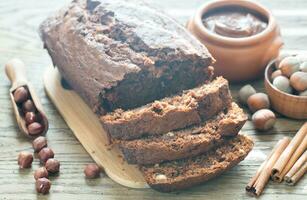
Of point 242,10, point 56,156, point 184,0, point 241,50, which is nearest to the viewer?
point 56,156

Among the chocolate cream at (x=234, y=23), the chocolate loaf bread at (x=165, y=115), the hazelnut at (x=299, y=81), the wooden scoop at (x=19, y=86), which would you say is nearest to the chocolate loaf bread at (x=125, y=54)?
the chocolate loaf bread at (x=165, y=115)

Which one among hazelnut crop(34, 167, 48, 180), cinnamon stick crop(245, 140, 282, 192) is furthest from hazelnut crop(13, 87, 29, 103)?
cinnamon stick crop(245, 140, 282, 192)

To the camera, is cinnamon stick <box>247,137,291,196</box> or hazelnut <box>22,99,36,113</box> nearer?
cinnamon stick <box>247,137,291,196</box>

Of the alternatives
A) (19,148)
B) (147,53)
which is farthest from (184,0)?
(19,148)

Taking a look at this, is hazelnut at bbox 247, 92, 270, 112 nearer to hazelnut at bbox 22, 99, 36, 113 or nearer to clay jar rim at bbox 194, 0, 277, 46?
clay jar rim at bbox 194, 0, 277, 46

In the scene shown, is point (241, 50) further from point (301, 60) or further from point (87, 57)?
point (87, 57)

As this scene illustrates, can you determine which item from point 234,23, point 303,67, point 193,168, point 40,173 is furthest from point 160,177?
point 234,23
